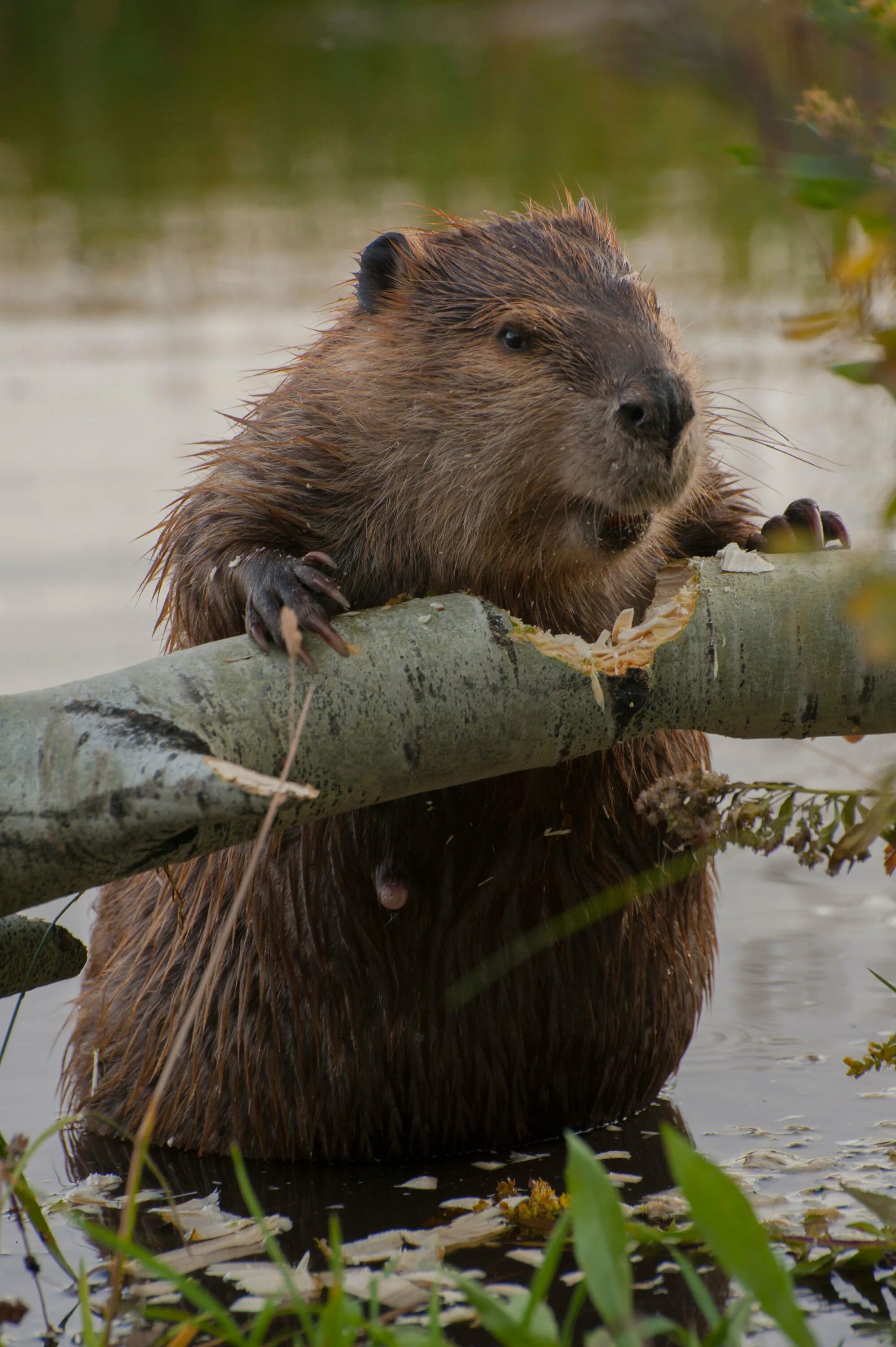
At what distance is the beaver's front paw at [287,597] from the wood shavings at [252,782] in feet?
0.73

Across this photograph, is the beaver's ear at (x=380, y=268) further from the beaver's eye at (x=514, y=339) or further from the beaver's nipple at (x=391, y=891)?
the beaver's nipple at (x=391, y=891)

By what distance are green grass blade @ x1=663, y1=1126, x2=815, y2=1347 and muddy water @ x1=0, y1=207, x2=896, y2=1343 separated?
16.5 inches

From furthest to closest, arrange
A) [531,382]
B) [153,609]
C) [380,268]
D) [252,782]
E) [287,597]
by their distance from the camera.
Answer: [153,609] → [380,268] → [531,382] → [287,597] → [252,782]

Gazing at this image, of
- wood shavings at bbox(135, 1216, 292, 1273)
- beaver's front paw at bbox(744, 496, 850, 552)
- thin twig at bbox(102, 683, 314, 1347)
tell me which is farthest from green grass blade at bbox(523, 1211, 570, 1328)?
beaver's front paw at bbox(744, 496, 850, 552)

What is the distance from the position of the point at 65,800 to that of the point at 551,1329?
0.68m

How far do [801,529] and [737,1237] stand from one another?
128cm

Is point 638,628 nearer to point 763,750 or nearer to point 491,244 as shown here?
point 491,244

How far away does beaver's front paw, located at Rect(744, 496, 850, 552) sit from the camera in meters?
2.34

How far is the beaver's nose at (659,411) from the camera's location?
2090 mm

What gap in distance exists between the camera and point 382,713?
1859 mm

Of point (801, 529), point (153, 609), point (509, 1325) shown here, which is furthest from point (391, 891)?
point (153, 609)

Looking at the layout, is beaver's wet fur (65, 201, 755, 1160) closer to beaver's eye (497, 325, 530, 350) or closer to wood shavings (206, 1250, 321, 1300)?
beaver's eye (497, 325, 530, 350)

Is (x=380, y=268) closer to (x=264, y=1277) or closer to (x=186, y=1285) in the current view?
(x=264, y=1277)

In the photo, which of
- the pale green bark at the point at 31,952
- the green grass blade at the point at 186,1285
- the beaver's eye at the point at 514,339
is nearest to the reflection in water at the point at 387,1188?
the pale green bark at the point at 31,952
